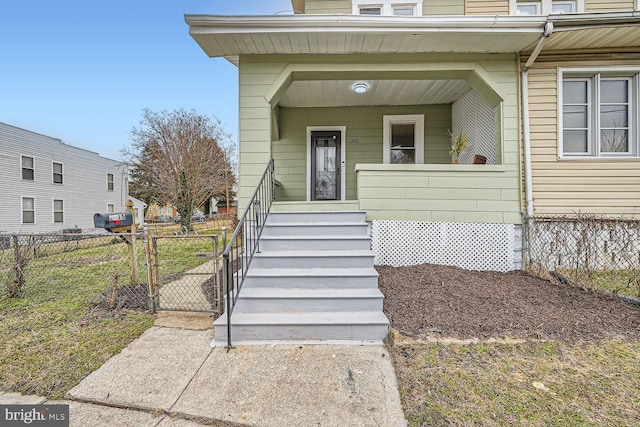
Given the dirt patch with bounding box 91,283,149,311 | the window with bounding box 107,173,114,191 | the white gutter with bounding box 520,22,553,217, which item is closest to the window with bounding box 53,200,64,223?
the window with bounding box 107,173,114,191

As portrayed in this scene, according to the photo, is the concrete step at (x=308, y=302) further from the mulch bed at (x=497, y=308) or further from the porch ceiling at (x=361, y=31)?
the porch ceiling at (x=361, y=31)

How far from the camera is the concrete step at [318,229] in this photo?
4066 millimetres

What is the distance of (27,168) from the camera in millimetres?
13242

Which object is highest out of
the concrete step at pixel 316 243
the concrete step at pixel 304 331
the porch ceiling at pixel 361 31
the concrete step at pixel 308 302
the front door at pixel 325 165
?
the porch ceiling at pixel 361 31

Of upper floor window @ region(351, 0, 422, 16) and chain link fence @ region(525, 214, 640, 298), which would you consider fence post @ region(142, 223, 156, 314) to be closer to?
chain link fence @ region(525, 214, 640, 298)

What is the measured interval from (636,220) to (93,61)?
76.1ft

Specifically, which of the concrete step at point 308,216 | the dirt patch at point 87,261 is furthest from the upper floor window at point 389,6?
the dirt patch at point 87,261

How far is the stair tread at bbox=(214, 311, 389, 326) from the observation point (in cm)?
273

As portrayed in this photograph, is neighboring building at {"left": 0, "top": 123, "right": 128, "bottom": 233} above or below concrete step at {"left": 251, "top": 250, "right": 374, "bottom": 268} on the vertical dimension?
above

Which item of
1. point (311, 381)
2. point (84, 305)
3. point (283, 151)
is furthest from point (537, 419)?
point (283, 151)

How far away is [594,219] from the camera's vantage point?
4176 millimetres

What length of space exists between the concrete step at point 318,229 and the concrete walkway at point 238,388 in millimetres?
1724

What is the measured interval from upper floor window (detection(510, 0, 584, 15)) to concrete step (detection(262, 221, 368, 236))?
5.33 meters

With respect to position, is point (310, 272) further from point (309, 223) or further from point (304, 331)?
point (309, 223)
